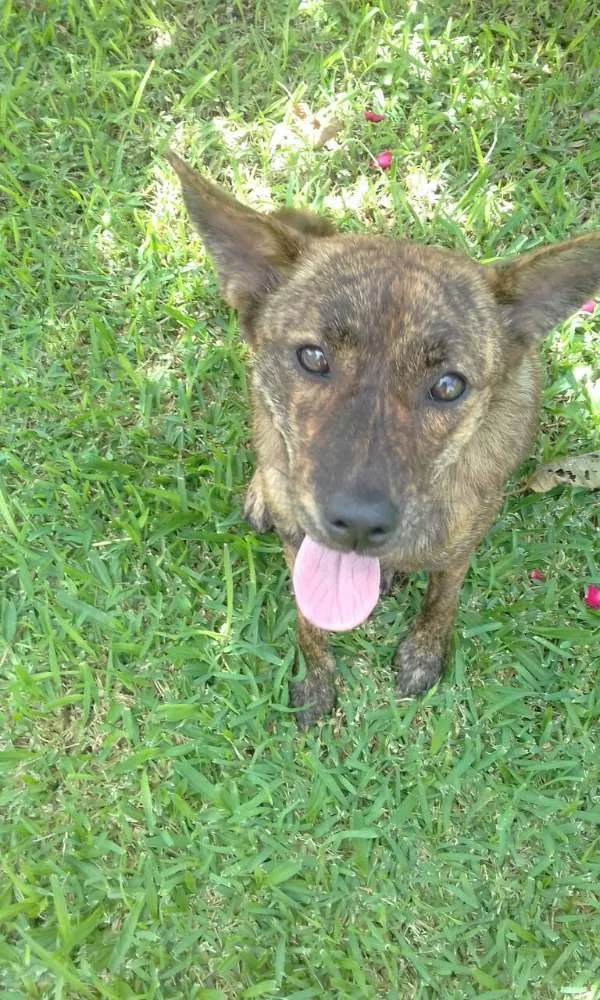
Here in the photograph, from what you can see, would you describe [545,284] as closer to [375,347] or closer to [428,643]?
[375,347]

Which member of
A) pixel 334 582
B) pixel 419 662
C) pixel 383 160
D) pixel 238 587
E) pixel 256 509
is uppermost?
pixel 383 160

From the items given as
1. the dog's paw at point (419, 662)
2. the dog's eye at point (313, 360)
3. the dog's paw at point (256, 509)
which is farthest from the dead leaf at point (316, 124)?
the dog's paw at point (419, 662)

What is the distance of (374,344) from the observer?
252 centimetres

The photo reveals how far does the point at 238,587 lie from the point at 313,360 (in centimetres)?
150

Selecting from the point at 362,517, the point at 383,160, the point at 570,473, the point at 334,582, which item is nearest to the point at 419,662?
the point at 334,582

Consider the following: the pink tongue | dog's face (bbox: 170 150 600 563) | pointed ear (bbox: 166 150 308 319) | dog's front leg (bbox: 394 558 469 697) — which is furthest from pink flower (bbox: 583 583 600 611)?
pointed ear (bbox: 166 150 308 319)

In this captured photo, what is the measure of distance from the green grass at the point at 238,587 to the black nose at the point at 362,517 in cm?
139

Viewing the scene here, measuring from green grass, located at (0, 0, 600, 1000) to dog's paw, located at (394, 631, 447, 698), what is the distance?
0.11 metres

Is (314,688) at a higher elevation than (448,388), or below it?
below

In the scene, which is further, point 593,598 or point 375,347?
point 593,598

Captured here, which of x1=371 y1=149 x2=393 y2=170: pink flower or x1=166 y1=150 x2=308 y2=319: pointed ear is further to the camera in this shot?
x1=371 y1=149 x2=393 y2=170: pink flower

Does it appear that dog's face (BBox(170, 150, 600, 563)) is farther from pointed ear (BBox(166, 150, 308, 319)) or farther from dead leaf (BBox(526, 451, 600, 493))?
dead leaf (BBox(526, 451, 600, 493))

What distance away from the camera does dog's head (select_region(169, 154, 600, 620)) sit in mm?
2457

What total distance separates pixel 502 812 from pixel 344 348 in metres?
2.16
